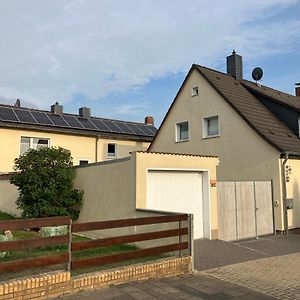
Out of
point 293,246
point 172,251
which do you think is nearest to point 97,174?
point 172,251

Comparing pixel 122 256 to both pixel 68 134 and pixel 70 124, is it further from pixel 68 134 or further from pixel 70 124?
pixel 70 124

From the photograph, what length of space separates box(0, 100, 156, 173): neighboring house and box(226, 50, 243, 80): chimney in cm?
816

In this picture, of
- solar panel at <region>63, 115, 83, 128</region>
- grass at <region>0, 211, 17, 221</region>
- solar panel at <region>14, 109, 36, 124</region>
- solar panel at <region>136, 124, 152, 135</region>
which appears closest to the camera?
grass at <region>0, 211, 17, 221</region>

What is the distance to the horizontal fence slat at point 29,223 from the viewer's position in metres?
5.69

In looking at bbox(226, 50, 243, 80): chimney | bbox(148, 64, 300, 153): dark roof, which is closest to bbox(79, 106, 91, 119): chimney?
bbox(148, 64, 300, 153): dark roof

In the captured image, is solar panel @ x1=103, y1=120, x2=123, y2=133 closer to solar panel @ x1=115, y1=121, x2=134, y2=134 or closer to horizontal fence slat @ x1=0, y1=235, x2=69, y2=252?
solar panel @ x1=115, y1=121, x2=134, y2=134

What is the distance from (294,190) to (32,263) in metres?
11.9

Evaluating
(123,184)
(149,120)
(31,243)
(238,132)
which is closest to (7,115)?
(123,184)

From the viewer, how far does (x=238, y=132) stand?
54.4 ft

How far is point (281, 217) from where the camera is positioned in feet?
46.6

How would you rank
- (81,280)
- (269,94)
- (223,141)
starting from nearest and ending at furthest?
(81,280), (223,141), (269,94)

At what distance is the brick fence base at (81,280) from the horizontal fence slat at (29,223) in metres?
0.80

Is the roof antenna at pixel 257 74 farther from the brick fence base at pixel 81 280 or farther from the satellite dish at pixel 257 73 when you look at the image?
the brick fence base at pixel 81 280

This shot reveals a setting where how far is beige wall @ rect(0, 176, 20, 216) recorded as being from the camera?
16.7 meters
